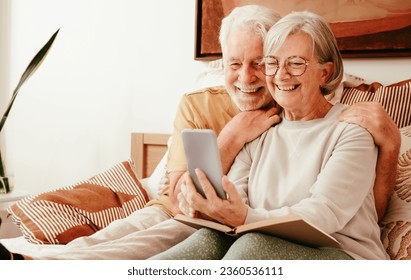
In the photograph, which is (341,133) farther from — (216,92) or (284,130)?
(216,92)

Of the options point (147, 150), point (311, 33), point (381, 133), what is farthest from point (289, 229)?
point (147, 150)

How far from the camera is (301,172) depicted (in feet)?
3.26

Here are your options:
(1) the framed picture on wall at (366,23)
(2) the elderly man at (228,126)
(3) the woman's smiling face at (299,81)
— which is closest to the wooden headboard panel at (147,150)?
(2) the elderly man at (228,126)

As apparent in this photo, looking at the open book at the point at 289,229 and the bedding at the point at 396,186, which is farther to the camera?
the bedding at the point at 396,186

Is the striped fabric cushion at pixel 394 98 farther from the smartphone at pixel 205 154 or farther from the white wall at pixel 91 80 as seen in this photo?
the smartphone at pixel 205 154

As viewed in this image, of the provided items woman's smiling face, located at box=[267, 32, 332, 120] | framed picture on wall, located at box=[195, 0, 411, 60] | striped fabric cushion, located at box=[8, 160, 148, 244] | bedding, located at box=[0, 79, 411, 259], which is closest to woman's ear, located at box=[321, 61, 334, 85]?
woman's smiling face, located at box=[267, 32, 332, 120]

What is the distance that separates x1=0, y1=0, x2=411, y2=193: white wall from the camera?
1.72 m

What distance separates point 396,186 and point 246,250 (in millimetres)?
449

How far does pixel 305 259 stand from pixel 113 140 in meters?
1.12

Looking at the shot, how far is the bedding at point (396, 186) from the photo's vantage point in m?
1.02

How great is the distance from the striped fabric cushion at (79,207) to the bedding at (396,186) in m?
0.01

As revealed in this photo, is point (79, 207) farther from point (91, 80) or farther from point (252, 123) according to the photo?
point (91, 80)
